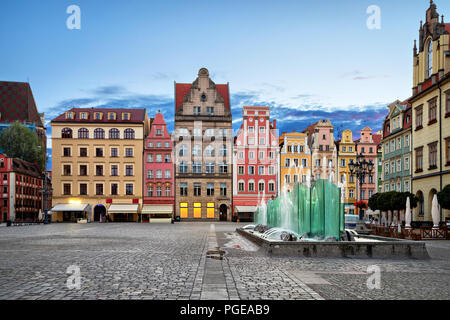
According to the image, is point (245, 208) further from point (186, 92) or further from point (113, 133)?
point (113, 133)

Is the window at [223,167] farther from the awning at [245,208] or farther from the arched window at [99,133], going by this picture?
the arched window at [99,133]

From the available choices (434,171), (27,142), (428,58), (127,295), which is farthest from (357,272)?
(27,142)

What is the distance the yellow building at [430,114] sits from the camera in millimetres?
35469

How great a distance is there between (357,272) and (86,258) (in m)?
7.99

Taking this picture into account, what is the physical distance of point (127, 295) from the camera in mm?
8250

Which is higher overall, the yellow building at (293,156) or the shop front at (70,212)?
the yellow building at (293,156)

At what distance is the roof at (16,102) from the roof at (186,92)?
126 feet

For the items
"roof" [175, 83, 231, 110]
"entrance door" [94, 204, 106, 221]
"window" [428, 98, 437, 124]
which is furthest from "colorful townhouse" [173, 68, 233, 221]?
"window" [428, 98, 437, 124]

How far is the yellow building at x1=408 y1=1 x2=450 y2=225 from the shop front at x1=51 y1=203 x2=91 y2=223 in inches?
1762

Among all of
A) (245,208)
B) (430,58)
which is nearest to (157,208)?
(245,208)

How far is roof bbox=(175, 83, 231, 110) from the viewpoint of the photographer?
72.8m

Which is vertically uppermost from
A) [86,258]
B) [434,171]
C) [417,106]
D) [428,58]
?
[428,58]

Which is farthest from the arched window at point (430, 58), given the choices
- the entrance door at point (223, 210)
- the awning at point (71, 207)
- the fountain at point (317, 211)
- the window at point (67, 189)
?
the window at point (67, 189)
